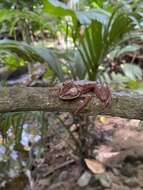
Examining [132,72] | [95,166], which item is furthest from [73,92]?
[132,72]

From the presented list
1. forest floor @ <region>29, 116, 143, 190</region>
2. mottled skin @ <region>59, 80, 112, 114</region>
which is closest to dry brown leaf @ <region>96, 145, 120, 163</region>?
forest floor @ <region>29, 116, 143, 190</region>

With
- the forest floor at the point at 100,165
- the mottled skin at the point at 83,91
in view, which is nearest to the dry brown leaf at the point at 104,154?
the forest floor at the point at 100,165

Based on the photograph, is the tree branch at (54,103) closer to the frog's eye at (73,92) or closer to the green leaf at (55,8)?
the frog's eye at (73,92)

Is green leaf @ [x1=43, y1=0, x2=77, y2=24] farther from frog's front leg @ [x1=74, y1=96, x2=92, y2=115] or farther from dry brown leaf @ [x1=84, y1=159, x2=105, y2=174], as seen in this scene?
dry brown leaf @ [x1=84, y1=159, x2=105, y2=174]

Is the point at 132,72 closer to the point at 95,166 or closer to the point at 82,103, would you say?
the point at 95,166

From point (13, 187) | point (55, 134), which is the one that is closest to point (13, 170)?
point (13, 187)

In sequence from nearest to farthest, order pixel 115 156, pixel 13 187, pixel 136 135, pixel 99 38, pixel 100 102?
1. pixel 100 102
2. pixel 99 38
3. pixel 13 187
4. pixel 115 156
5. pixel 136 135

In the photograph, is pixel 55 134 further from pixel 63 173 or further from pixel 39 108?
pixel 39 108
